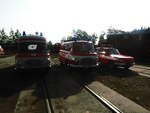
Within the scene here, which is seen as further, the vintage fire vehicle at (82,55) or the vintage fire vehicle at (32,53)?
the vintage fire vehicle at (82,55)

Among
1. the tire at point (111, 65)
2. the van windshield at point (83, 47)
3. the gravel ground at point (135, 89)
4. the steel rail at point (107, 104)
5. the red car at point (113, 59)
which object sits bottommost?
the gravel ground at point (135, 89)

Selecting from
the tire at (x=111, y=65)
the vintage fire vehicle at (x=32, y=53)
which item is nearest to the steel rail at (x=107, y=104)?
the vintage fire vehicle at (x=32, y=53)

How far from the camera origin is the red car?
665 inches

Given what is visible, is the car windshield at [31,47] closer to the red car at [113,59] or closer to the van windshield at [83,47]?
the van windshield at [83,47]

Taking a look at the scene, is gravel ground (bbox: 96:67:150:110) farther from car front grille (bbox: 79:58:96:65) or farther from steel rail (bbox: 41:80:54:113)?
steel rail (bbox: 41:80:54:113)

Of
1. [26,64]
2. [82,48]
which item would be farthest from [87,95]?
[82,48]

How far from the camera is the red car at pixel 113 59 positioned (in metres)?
16.9

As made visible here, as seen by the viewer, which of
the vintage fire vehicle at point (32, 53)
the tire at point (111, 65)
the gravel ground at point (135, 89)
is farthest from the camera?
the tire at point (111, 65)

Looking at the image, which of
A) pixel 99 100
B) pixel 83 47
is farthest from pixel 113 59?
pixel 99 100

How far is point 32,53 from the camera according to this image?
13.9m

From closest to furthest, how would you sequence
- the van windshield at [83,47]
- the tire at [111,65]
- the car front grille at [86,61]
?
the car front grille at [86,61], the van windshield at [83,47], the tire at [111,65]

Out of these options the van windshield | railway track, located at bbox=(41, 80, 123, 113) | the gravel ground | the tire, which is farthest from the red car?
railway track, located at bbox=(41, 80, 123, 113)

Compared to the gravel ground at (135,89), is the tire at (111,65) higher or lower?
higher

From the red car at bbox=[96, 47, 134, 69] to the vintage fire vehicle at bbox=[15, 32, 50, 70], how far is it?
6.05 meters
